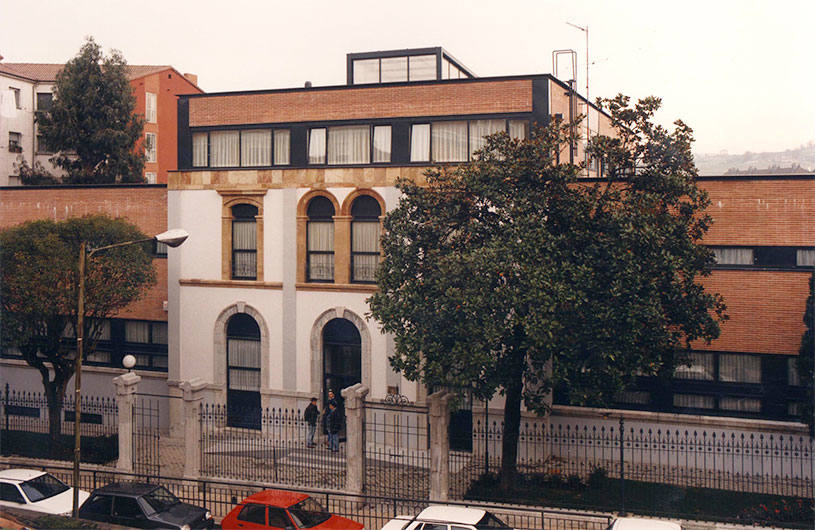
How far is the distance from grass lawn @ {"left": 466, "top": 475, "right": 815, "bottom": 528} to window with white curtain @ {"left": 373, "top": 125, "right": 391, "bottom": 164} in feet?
35.6

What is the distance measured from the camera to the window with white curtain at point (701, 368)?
891 inches

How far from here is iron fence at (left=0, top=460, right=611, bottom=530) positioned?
1794 cm

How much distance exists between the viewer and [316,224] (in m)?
26.2

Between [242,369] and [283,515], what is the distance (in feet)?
36.7

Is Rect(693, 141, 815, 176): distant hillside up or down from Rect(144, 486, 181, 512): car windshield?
up

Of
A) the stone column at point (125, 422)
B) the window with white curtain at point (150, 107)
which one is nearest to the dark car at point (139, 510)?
the stone column at point (125, 422)

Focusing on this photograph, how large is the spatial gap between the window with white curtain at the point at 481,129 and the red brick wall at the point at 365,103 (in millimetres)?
367

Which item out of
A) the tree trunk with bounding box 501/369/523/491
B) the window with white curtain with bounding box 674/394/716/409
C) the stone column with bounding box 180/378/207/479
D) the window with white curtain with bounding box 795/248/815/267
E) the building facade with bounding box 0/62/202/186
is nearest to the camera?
the tree trunk with bounding box 501/369/523/491

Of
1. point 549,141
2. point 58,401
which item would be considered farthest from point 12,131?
point 549,141

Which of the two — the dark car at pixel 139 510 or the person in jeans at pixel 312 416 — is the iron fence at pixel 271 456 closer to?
the person in jeans at pixel 312 416

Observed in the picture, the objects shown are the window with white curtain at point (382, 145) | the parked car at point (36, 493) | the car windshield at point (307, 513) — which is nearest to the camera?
the car windshield at point (307, 513)

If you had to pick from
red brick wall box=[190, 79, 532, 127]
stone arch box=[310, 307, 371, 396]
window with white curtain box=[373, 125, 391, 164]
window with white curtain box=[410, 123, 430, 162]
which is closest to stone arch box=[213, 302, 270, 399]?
stone arch box=[310, 307, 371, 396]

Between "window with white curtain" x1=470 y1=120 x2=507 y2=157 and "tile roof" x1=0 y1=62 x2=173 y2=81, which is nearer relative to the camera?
"window with white curtain" x1=470 y1=120 x2=507 y2=157

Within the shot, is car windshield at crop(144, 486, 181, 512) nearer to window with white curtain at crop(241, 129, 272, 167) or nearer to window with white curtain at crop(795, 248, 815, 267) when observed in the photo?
window with white curtain at crop(241, 129, 272, 167)
